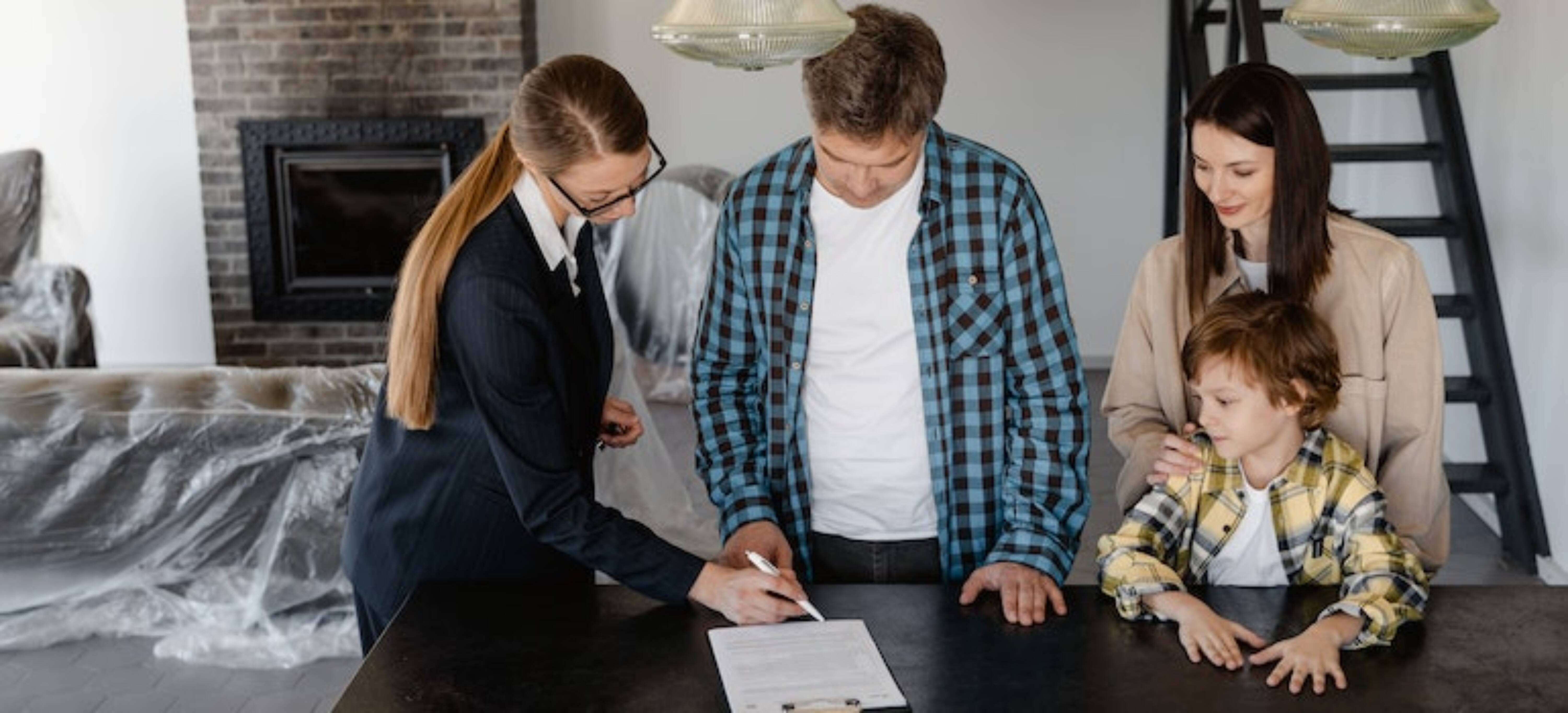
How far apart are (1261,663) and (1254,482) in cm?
30

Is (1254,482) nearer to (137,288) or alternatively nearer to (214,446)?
(214,446)

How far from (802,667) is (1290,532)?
70 cm

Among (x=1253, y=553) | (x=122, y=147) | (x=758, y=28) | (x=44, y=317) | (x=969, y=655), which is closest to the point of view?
(x=758, y=28)

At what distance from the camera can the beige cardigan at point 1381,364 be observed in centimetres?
223

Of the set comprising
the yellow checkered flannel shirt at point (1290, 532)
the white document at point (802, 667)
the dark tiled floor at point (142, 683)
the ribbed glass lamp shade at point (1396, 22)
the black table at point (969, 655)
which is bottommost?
the dark tiled floor at point (142, 683)

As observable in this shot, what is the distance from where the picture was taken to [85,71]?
23.4ft

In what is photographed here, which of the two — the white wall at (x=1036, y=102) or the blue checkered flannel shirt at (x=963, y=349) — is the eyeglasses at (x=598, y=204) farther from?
the white wall at (x=1036, y=102)

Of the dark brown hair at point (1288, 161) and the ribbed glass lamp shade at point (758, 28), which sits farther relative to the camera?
the dark brown hair at point (1288, 161)

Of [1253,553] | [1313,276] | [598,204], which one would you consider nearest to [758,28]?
[598,204]

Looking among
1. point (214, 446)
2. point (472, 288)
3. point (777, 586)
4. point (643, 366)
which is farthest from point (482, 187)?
point (643, 366)

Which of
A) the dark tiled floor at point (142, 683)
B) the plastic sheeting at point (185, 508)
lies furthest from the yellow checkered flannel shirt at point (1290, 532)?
the plastic sheeting at point (185, 508)

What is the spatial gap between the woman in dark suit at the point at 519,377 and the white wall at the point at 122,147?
5.39 meters

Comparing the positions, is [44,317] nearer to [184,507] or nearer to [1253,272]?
[184,507]

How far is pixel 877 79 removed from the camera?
2061 millimetres
